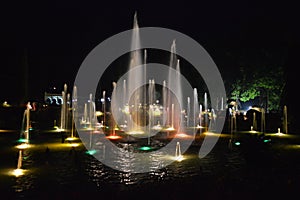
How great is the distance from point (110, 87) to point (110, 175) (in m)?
44.7

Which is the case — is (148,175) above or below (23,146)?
below

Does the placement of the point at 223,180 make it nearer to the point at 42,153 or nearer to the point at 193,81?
the point at 42,153

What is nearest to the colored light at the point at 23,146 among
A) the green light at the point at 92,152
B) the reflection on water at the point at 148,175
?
the reflection on water at the point at 148,175

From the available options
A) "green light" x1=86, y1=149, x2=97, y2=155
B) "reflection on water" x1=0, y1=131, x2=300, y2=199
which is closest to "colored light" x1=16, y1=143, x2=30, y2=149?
"reflection on water" x1=0, y1=131, x2=300, y2=199

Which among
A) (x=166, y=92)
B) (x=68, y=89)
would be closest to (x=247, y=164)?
(x=166, y=92)

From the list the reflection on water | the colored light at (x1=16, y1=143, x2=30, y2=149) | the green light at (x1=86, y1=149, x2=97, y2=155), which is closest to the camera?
the reflection on water

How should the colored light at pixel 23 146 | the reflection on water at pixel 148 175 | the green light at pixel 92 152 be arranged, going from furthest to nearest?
the colored light at pixel 23 146, the green light at pixel 92 152, the reflection on water at pixel 148 175

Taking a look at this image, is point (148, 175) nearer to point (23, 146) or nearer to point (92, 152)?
point (92, 152)

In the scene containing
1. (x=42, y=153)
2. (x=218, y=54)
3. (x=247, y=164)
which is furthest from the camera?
(x=218, y=54)

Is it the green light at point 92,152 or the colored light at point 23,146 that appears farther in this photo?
the colored light at point 23,146

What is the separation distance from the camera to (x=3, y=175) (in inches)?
411

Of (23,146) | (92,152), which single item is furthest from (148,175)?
(23,146)

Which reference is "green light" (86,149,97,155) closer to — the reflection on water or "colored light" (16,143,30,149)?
the reflection on water

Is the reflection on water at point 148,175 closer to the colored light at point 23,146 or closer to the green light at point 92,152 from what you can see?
the green light at point 92,152
